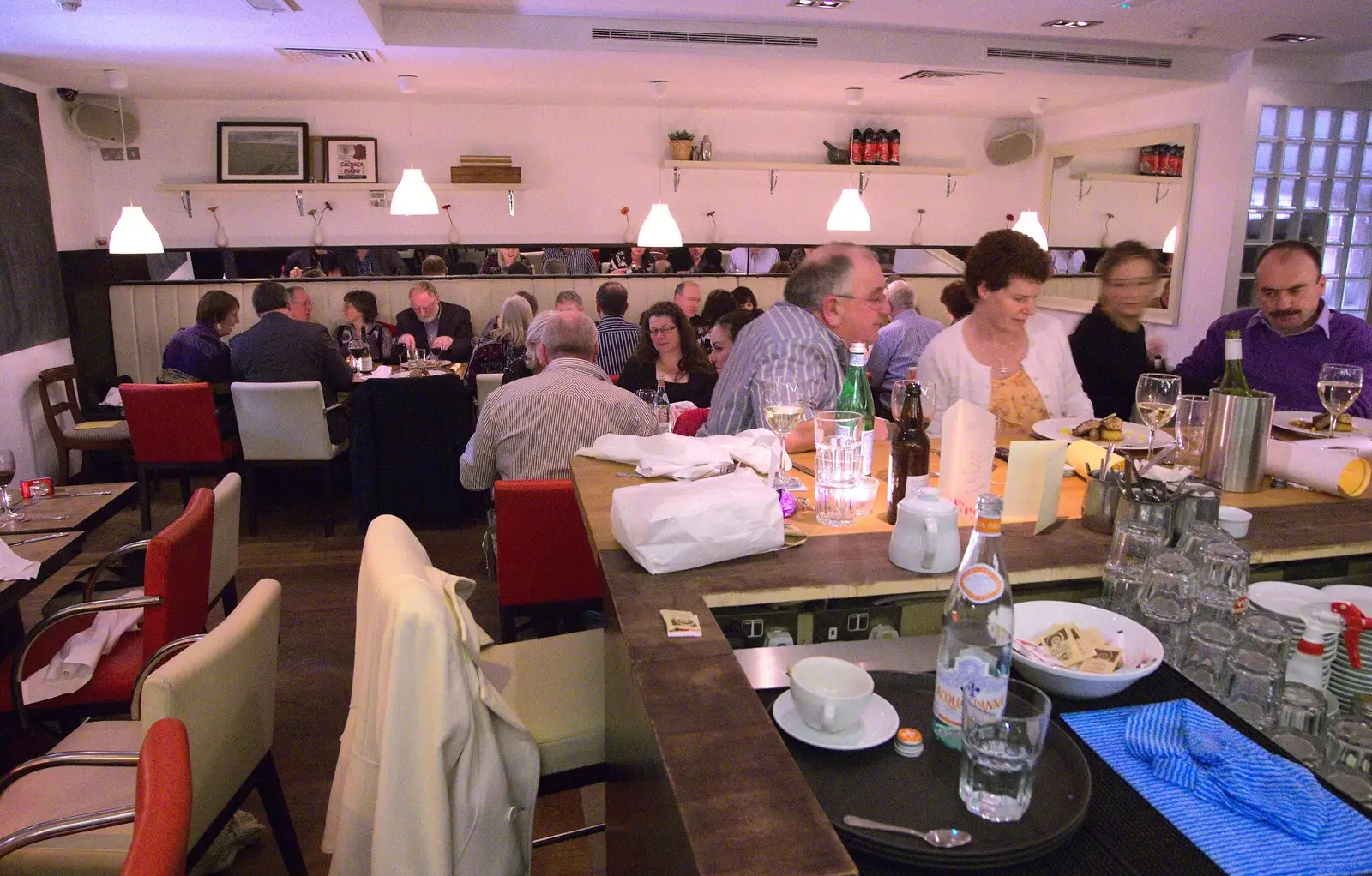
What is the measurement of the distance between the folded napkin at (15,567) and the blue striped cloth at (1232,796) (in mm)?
2351

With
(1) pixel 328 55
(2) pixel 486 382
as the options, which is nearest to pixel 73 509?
(2) pixel 486 382

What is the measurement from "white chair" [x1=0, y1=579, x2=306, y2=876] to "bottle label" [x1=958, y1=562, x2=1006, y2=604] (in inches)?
52.0

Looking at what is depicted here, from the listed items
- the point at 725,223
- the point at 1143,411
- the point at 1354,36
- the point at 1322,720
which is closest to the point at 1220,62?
the point at 1354,36

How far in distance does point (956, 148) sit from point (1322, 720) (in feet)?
26.5

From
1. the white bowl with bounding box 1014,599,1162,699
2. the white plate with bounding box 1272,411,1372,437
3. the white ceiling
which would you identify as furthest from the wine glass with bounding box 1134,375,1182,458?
the white ceiling

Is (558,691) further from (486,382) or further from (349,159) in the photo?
(349,159)

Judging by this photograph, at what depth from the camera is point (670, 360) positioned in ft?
15.1

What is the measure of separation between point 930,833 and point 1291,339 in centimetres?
334

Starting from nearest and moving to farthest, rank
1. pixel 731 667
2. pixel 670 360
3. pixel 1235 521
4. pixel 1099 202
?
pixel 731 667 → pixel 1235 521 → pixel 670 360 → pixel 1099 202

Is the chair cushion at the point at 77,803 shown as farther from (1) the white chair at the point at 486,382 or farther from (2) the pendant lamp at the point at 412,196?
(2) the pendant lamp at the point at 412,196

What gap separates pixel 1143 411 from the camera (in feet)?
6.30

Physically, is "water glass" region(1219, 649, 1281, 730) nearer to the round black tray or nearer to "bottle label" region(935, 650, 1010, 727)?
the round black tray

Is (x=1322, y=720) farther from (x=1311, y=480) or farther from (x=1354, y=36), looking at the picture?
(x=1354, y=36)

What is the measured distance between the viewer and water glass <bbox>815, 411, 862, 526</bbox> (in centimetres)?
166
